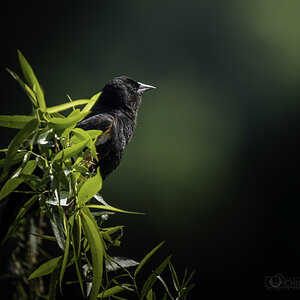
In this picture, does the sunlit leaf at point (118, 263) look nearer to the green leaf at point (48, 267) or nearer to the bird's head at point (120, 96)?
the green leaf at point (48, 267)

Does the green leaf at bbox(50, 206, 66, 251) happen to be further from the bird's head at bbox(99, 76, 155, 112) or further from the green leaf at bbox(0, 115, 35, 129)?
the bird's head at bbox(99, 76, 155, 112)

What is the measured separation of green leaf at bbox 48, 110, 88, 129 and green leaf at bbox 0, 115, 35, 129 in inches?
1.8

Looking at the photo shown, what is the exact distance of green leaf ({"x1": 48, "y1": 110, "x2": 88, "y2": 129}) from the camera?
0.84m

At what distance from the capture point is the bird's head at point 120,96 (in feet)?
7.21

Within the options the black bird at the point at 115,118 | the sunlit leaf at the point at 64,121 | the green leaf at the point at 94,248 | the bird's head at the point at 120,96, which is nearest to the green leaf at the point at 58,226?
Result: the green leaf at the point at 94,248

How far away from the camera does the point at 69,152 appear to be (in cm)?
86

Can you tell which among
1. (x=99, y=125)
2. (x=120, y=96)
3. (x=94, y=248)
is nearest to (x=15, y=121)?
(x=94, y=248)

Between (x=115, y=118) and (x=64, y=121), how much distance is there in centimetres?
123

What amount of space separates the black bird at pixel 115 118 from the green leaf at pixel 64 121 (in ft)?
3.04

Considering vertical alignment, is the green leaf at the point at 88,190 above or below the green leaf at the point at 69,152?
below

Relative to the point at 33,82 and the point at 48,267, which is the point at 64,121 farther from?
the point at 48,267

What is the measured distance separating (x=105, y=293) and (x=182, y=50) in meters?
4.36

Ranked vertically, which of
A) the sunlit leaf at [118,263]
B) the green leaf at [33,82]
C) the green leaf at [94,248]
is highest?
the green leaf at [33,82]

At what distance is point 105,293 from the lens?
974mm
